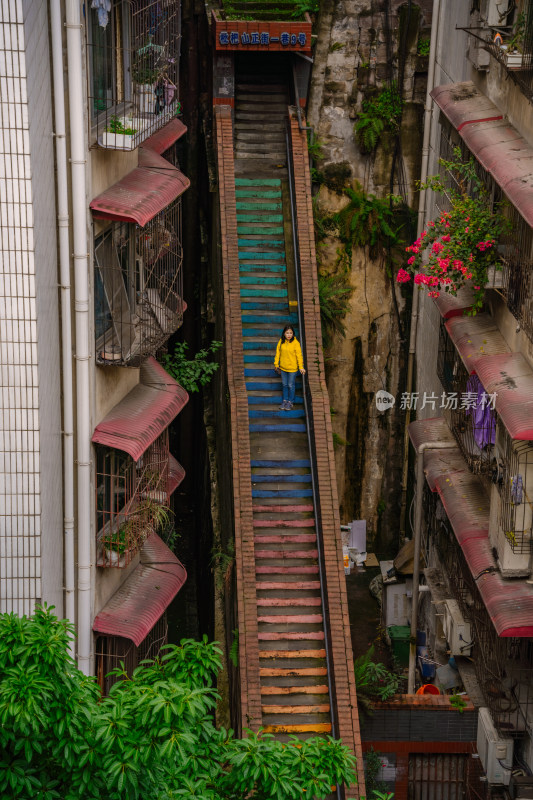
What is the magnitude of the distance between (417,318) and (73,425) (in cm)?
1259

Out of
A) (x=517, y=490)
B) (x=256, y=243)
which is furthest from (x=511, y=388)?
(x=256, y=243)

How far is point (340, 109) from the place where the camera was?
88.0ft

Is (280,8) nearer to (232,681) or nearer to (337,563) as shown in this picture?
(337,563)

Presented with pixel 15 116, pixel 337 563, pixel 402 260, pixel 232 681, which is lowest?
pixel 232 681

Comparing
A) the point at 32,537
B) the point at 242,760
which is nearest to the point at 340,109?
the point at 32,537

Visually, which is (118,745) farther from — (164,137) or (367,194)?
(367,194)

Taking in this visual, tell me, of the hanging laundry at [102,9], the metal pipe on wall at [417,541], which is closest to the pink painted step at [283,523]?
the metal pipe on wall at [417,541]

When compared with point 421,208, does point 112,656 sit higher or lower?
lower

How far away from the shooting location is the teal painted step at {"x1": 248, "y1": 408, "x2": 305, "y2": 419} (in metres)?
22.1

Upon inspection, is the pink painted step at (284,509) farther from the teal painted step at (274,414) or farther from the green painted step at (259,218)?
the green painted step at (259,218)

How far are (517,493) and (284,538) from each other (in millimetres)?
5447

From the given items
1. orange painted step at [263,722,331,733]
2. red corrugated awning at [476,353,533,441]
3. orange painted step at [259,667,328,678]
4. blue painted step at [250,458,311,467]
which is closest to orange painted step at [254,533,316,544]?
blue painted step at [250,458,311,467]

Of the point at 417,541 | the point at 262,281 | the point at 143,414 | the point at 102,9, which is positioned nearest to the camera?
the point at 102,9

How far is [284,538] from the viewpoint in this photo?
67.0 feet
